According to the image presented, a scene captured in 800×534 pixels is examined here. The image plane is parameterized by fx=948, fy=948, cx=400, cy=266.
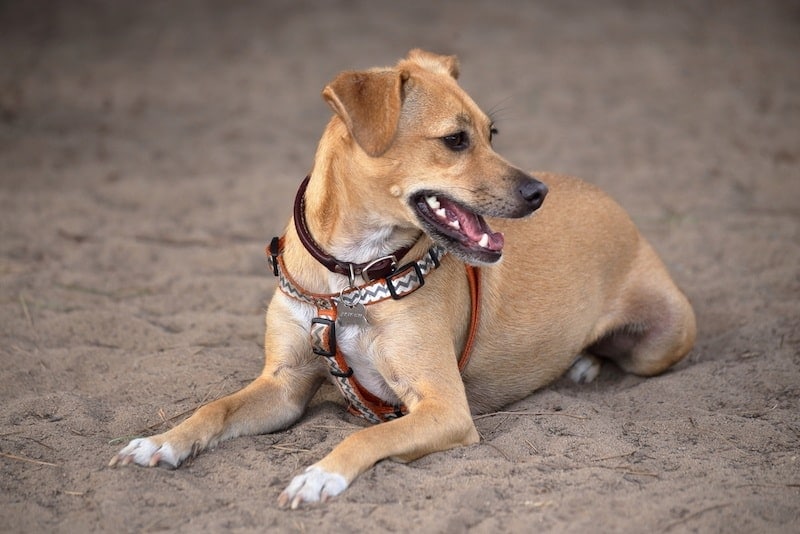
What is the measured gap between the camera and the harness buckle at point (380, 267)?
13.2ft

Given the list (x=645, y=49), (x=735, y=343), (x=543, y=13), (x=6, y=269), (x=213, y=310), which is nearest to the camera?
→ (x=735, y=343)

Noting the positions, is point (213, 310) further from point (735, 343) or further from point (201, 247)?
Result: point (735, 343)

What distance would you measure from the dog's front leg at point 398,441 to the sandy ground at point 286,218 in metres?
0.07

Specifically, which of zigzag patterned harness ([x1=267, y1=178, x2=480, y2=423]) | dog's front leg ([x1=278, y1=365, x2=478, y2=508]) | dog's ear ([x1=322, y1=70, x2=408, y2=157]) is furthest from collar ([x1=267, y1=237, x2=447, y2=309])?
dog's ear ([x1=322, y1=70, x2=408, y2=157])

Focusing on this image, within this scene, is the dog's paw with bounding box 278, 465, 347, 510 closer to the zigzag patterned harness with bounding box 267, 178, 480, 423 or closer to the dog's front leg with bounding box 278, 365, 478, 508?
the dog's front leg with bounding box 278, 365, 478, 508

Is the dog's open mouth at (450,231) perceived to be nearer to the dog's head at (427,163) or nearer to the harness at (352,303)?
the dog's head at (427,163)

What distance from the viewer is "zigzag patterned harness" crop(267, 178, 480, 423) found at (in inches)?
159

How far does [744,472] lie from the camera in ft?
12.3

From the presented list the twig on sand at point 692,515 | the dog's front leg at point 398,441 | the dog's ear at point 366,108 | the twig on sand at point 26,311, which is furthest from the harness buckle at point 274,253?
the twig on sand at point 692,515

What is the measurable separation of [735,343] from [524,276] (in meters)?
1.49

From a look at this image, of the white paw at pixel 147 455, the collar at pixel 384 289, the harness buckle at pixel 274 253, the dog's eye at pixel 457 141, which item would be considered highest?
the dog's eye at pixel 457 141

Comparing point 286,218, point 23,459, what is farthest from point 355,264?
point 286,218

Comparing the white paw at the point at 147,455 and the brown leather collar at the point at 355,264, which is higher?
the brown leather collar at the point at 355,264

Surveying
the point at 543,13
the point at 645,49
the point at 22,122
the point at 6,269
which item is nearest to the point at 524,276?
the point at 6,269
